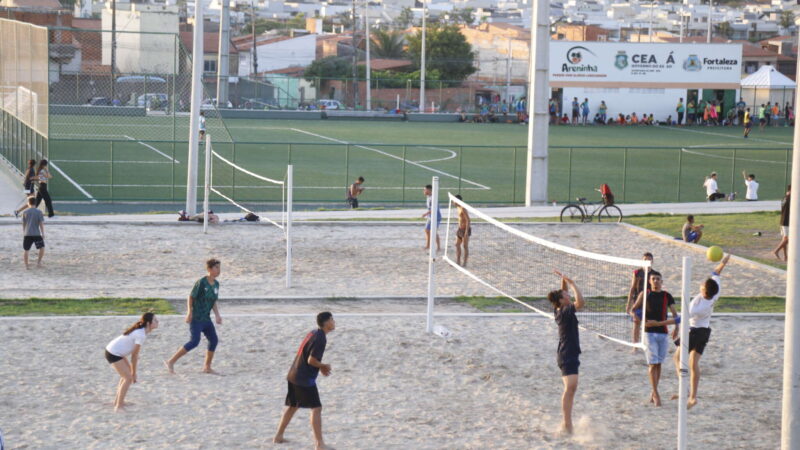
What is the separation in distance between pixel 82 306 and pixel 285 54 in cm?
9232

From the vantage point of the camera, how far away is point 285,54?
108 m

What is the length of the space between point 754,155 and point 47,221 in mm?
37290

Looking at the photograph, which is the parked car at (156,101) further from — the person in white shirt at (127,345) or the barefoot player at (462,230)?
the person in white shirt at (127,345)

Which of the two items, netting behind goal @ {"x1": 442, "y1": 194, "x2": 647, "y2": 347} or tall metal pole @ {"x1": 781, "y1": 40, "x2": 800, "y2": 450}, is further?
netting behind goal @ {"x1": 442, "y1": 194, "x2": 647, "y2": 347}

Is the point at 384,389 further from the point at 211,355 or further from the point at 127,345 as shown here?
the point at 127,345

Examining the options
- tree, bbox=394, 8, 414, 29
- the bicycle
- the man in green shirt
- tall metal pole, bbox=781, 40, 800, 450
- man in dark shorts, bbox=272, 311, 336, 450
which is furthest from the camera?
tree, bbox=394, 8, 414, 29

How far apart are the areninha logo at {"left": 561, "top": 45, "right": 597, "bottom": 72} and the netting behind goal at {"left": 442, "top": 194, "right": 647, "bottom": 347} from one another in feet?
157

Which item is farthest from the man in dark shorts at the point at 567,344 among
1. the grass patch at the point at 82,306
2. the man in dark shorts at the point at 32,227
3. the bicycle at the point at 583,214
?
the bicycle at the point at 583,214

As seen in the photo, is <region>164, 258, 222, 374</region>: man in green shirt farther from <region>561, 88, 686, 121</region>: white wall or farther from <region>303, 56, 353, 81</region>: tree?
<region>303, 56, 353, 81</region>: tree

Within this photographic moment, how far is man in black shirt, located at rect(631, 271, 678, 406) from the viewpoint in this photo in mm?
12656

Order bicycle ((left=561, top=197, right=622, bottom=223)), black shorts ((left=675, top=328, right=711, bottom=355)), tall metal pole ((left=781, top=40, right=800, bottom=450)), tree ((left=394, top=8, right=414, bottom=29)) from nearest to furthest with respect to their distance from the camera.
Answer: tall metal pole ((left=781, top=40, right=800, bottom=450)) < black shorts ((left=675, top=328, right=711, bottom=355)) < bicycle ((left=561, top=197, right=622, bottom=223)) < tree ((left=394, top=8, right=414, bottom=29))

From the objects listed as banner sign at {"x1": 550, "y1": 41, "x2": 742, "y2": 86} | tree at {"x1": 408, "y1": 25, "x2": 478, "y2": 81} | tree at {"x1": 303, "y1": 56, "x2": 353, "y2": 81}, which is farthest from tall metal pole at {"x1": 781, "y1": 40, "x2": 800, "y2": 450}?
tree at {"x1": 408, "y1": 25, "x2": 478, "y2": 81}

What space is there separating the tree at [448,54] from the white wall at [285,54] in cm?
1085

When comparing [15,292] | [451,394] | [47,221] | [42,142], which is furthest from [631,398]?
[42,142]
